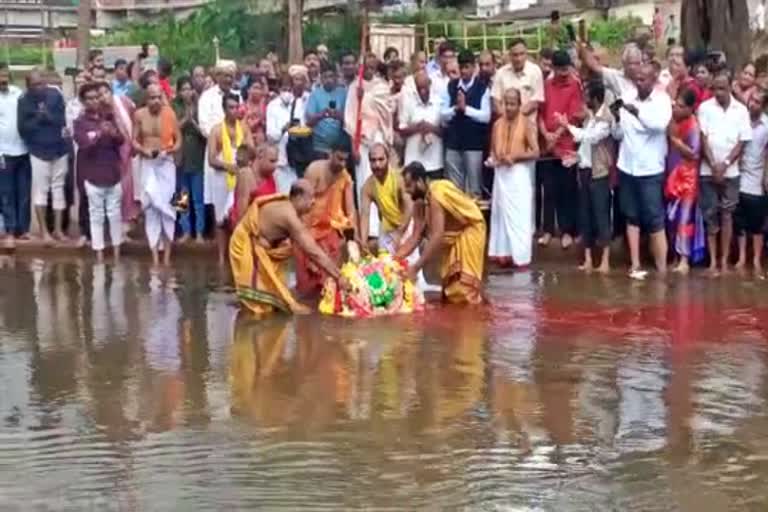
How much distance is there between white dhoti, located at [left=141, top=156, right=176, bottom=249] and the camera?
15.2m

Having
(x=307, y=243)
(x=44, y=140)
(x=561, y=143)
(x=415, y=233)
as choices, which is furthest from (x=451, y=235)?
(x=44, y=140)

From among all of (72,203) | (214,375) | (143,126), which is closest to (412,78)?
(143,126)

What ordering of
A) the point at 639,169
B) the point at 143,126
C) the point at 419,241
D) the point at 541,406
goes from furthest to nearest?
1. the point at 143,126
2. the point at 639,169
3. the point at 419,241
4. the point at 541,406

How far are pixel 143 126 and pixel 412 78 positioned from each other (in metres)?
2.64

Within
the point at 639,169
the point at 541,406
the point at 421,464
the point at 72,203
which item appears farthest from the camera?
the point at 72,203

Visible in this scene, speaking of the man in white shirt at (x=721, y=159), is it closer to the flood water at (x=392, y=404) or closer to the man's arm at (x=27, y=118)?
the flood water at (x=392, y=404)

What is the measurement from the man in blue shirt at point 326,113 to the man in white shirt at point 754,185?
389 centimetres

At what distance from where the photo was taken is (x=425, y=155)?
15.4 meters

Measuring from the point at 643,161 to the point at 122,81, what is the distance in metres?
6.08

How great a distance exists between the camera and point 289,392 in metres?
9.41

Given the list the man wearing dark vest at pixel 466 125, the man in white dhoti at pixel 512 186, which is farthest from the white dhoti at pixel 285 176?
the man in white dhoti at pixel 512 186

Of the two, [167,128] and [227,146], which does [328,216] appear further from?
[167,128]

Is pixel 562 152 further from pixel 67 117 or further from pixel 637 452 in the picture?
pixel 637 452

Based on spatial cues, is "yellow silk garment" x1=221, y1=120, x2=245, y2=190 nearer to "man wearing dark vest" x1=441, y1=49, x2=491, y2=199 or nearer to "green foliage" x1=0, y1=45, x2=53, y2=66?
"man wearing dark vest" x1=441, y1=49, x2=491, y2=199
